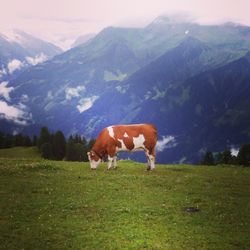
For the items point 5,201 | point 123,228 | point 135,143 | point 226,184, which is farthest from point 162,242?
point 135,143

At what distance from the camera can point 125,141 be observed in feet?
134

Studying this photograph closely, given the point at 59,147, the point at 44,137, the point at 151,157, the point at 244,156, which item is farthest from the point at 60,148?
the point at 151,157

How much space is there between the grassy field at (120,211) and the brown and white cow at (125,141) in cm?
217

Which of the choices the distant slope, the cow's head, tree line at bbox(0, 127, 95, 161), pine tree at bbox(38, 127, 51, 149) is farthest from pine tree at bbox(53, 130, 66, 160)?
the cow's head

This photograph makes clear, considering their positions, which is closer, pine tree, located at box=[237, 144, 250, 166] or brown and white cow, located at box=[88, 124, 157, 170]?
brown and white cow, located at box=[88, 124, 157, 170]

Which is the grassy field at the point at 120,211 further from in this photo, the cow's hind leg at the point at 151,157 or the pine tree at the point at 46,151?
the pine tree at the point at 46,151

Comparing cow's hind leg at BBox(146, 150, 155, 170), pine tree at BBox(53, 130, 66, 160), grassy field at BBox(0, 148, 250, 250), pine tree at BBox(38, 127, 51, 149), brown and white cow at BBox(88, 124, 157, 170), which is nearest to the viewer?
grassy field at BBox(0, 148, 250, 250)

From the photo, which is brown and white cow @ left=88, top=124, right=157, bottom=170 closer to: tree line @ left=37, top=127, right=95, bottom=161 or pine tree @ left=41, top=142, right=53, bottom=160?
tree line @ left=37, top=127, right=95, bottom=161

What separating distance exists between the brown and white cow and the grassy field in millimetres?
2170

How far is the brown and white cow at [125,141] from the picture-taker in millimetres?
A: 40844

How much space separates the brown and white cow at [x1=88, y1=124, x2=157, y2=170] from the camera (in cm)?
4084

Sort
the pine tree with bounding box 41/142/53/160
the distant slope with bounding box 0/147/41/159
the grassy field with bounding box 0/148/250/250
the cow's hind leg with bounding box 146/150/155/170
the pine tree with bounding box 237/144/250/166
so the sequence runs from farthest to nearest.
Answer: the distant slope with bounding box 0/147/41/159
the pine tree with bounding box 41/142/53/160
the pine tree with bounding box 237/144/250/166
the cow's hind leg with bounding box 146/150/155/170
the grassy field with bounding box 0/148/250/250

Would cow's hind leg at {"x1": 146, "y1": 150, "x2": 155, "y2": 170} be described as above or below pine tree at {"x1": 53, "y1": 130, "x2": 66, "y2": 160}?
below

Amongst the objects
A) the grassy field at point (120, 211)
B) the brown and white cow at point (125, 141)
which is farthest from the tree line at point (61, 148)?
the grassy field at point (120, 211)
